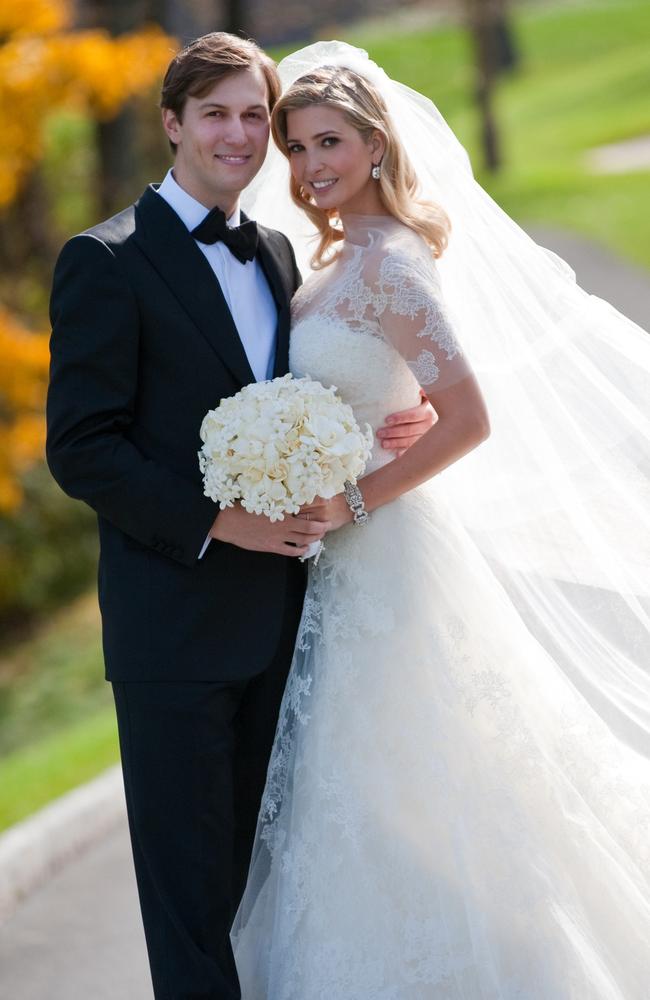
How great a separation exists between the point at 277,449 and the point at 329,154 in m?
0.94

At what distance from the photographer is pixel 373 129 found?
12.3 ft

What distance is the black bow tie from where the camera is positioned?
3598 millimetres

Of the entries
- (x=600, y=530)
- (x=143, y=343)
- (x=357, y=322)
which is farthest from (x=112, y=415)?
(x=600, y=530)

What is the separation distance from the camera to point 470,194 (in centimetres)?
402

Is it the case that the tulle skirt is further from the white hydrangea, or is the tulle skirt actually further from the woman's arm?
the white hydrangea

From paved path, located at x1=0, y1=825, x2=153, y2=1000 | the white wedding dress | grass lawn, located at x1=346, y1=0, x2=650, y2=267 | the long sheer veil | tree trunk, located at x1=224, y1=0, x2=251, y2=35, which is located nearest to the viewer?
the white wedding dress

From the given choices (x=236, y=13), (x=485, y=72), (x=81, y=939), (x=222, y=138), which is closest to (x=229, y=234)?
(x=222, y=138)

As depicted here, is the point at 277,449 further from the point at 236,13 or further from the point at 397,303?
the point at 236,13

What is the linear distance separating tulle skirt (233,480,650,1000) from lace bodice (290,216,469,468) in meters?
0.33

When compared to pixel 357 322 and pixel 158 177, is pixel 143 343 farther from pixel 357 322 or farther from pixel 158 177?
pixel 158 177

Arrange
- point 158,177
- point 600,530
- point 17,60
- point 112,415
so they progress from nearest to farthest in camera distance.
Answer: point 112,415
point 600,530
point 17,60
point 158,177

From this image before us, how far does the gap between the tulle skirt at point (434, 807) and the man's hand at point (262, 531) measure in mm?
298

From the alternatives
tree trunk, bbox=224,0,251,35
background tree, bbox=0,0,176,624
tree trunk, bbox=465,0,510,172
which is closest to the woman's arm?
background tree, bbox=0,0,176,624

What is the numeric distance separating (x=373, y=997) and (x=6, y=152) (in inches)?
263
